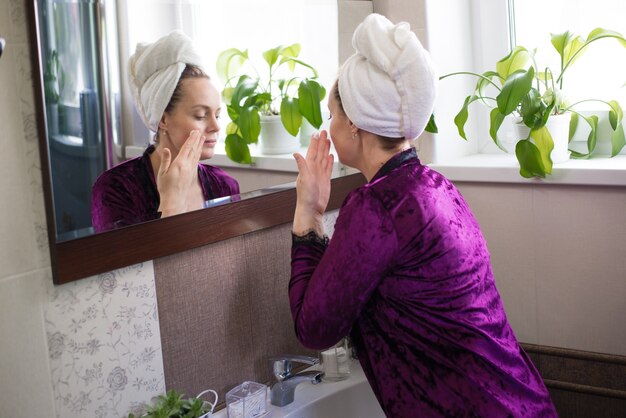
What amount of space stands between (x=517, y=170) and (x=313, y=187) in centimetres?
53

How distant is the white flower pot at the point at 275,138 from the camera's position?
1596 millimetres

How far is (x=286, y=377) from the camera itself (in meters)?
1.54

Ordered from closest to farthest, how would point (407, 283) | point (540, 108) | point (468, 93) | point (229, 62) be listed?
point (407, 283) < point (229, 62) < point (540, 108) < point (468, 93)

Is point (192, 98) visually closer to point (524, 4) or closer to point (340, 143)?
point (340, 143)

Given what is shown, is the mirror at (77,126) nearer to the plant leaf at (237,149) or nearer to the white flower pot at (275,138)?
the plant leaf at (237,149)

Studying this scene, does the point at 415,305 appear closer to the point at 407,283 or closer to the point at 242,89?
the point at 407,283

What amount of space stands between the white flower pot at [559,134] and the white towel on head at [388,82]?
1.75 feet

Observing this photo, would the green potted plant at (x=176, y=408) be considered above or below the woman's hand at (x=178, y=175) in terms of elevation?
below

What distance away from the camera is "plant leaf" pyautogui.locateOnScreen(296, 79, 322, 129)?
1.68 m

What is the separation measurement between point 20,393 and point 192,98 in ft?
A: 1.87

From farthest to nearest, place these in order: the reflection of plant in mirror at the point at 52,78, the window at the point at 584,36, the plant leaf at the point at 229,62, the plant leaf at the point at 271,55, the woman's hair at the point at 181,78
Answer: the window at the point at 584,36
the plant leaf at the point at 271,55
the plant leaf at the point at 229,62
the woman's hair at the point at 181,78
the reflection of plant in mirror at the point at 52,78

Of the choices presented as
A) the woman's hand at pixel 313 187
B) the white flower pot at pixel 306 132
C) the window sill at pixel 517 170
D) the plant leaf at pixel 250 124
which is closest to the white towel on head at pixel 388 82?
the woman's hand at pixel 313 187

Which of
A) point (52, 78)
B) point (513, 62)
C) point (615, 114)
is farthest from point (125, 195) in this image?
point (615, 114)

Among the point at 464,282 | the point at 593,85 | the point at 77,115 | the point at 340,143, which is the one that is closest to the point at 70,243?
the point at 77,115
